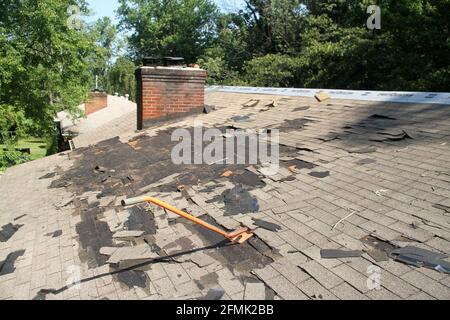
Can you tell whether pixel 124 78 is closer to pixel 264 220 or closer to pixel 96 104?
pixel 96 104

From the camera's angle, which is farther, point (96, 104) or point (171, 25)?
point (171, 25)

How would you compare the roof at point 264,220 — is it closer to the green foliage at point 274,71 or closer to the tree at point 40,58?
the tree at point 40,58

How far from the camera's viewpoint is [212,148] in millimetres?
6715

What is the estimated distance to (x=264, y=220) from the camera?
3.79m

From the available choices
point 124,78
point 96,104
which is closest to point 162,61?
point 96,104

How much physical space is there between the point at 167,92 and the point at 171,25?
129 feet

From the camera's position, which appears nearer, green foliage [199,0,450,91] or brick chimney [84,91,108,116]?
green foliage [199,0,450,91]

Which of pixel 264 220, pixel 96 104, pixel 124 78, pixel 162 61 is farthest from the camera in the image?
pixel 124 78

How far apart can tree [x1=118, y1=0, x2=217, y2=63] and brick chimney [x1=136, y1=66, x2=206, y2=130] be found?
35.4 metres

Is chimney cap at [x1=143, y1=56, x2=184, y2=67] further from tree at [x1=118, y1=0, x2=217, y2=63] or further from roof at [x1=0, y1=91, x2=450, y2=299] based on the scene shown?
tree at [x1=118, y1=0, x2=217, y2=63]

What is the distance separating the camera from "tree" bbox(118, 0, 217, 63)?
4453 centimetres

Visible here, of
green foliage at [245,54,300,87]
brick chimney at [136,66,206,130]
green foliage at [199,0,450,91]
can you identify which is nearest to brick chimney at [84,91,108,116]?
green foliage at [199,0,450,91]

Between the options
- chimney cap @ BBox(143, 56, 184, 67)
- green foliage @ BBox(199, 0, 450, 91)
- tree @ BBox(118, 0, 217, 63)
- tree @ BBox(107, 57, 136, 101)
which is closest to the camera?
chimney cap @ BBox(143, 56, 184, 67)
